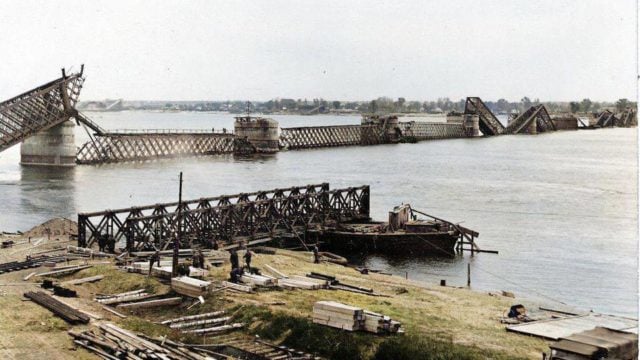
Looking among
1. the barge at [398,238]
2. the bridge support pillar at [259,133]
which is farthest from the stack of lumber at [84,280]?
the bridge support pillar at [259,133]

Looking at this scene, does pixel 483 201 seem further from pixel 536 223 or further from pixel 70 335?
pixel 70 335

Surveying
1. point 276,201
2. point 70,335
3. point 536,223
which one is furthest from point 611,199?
point 70,335

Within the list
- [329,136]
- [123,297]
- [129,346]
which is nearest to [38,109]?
[123,297]

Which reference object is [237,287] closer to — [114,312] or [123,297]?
[123,297]

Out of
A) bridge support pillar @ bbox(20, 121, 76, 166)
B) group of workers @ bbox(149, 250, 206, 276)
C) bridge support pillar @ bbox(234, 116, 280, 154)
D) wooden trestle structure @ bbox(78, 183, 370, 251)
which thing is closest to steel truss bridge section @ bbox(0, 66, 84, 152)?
bridge support pillar @ bbox(20, 121, 76, 166)

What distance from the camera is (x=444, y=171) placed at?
117 metres

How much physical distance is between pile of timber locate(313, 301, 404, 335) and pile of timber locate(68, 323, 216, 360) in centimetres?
375

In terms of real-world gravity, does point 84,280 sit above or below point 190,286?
below

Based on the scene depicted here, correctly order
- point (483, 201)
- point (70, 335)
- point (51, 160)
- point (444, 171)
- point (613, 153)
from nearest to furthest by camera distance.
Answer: point (70, 335) → point (483, 201) → point (51, 160) → point (444, 171) → point (613, 153)

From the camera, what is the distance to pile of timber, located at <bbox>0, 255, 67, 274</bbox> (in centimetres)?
3408

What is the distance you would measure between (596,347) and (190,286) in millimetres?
14732

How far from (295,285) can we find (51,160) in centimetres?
7897

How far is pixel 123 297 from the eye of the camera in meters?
29.9

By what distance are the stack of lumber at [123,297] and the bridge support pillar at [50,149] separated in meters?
75.1
